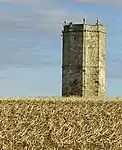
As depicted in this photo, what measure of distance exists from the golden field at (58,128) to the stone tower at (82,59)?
32387mm

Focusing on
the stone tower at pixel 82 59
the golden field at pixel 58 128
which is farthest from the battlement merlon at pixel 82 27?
the golden field at pixel 58 128

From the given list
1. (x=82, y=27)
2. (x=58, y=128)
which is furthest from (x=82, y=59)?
(x=58, y=128)

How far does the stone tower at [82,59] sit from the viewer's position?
50688 mm

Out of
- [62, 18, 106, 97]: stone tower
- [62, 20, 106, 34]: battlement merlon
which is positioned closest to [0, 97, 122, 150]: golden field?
[62, 18, 106, 97]: stone tower

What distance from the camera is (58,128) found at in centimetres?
1338

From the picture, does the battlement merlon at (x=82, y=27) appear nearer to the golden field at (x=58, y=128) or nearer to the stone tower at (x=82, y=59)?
the stone tower at (x=82, y=59)

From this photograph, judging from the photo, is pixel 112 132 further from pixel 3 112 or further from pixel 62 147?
pixel 3 112

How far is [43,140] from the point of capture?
12.0 meters

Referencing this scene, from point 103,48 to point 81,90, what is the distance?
14.4 ft

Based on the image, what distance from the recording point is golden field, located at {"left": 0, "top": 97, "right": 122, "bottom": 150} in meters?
11.8

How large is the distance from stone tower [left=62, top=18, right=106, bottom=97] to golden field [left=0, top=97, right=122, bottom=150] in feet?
106

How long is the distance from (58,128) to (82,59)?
37489mm

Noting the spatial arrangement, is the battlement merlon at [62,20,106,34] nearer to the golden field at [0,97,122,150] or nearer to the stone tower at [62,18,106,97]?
the stone tower at [62,18,106,97]

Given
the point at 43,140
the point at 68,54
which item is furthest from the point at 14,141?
the point at 68,54
